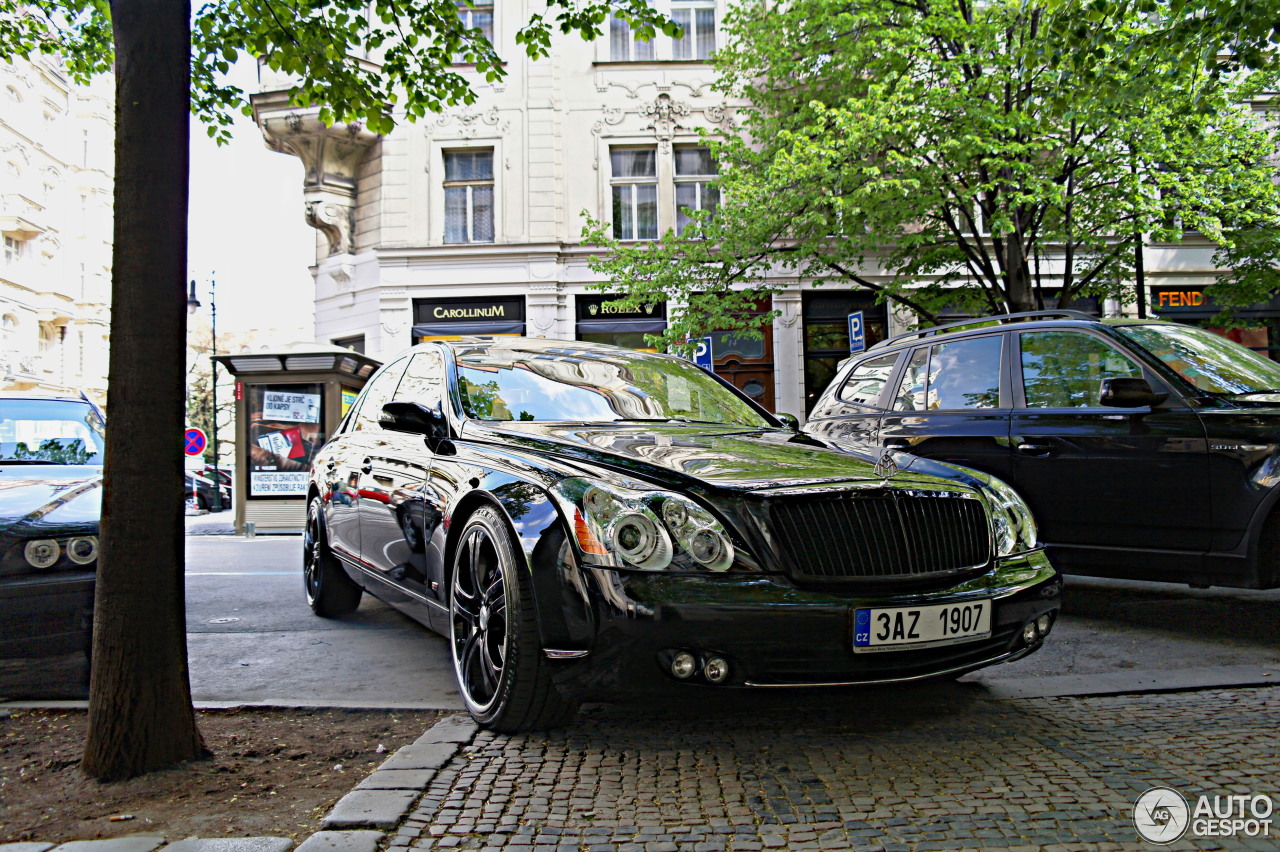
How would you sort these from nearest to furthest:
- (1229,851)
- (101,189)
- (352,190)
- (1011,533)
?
(1229,851)
(1011,533)
(352,190)
(101,189)

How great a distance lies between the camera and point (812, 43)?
15.8m

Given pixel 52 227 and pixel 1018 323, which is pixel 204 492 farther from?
pixel 1018 323

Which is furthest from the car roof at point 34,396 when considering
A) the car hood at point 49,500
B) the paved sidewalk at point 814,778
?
the paved sidewalk at point 814,778

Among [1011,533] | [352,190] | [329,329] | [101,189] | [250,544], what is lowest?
[250,544]

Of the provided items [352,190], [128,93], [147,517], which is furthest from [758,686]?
[352,190]

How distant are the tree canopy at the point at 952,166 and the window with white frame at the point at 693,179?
3409 millimetres

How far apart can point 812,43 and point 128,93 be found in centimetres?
1450

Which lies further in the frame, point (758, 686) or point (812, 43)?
point (812, 43)

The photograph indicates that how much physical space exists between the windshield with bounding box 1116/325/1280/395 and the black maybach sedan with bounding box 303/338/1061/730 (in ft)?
6.69

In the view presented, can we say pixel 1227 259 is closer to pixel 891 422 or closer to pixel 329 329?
pixel 891 422

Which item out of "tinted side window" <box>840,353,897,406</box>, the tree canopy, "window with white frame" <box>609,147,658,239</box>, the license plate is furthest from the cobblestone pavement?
"window with white frame" <box>609,147,658,239</box>

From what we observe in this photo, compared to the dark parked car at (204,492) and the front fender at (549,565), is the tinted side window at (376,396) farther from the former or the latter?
the dark parked car at (204,492)

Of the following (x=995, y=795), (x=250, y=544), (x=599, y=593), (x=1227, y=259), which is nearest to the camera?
(x=995, y=795)

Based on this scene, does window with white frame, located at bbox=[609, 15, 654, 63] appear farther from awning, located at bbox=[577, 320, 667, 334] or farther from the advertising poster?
the advertising poster
